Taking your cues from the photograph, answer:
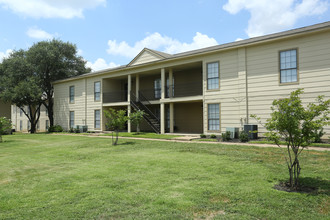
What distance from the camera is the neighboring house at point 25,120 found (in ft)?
107

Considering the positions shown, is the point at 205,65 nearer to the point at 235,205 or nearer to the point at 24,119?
the point at 235,205

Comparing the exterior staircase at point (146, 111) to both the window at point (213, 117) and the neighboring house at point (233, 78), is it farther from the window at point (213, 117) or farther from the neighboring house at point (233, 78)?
the window at point (213, 117)

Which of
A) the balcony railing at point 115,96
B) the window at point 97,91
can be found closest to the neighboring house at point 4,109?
the window at point 97,91

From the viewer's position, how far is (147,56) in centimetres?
2006

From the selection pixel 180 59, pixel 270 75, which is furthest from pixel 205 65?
pixel 270 75

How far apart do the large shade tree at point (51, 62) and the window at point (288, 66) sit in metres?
23.2

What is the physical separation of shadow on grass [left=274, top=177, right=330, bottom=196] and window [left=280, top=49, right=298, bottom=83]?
8543 millimetres

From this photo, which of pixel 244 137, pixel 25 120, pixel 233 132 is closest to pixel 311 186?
pixel 244 137

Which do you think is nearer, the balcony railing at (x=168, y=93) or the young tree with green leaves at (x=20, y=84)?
the balcony railing at (x=168, y=93)

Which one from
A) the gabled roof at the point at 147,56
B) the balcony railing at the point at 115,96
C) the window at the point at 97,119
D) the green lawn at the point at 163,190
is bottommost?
the green lawn at the point at 163,190

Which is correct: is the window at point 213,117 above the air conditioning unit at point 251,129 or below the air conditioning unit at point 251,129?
above

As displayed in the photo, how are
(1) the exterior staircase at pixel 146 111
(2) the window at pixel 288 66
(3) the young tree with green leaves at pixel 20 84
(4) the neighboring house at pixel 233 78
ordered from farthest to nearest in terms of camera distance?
1. (3) the young tree with green leaves at pixel 20 84
2. (1) the exterior staircase at pixel 146 111
3. (2) the window at pixel 288 66
4. (4) the neighboring house at pixel 233 78

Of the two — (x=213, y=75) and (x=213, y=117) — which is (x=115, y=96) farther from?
(x=213, y=117)

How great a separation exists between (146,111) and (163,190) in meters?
16.3
